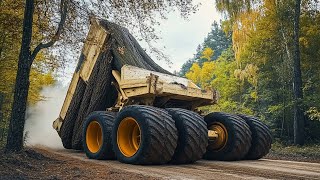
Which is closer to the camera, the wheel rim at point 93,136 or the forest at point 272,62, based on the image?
the wheel rim at point 93,136

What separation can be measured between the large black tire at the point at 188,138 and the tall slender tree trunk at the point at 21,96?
2.84 metres

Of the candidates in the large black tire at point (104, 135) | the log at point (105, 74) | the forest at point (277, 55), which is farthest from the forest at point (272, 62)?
the large black tire at point (104, 135)

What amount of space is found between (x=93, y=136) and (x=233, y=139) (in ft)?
9.85

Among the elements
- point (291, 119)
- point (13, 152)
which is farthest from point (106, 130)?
point (291, 119)

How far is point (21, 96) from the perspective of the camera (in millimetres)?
6566

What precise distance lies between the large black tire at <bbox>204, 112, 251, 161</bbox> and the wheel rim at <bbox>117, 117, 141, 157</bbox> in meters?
1.72

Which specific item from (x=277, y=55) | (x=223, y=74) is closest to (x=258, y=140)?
(x=277, y=55)

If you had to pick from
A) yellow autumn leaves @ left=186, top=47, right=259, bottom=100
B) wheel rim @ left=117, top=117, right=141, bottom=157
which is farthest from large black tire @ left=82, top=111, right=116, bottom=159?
yellow autumn leaves @ left=186, top=47, right=259, bottom=100

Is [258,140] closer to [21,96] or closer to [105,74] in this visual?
[105,74]

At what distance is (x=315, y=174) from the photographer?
4.87 m

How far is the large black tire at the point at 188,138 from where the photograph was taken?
5.85 metres

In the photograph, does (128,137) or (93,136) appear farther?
(93,136)

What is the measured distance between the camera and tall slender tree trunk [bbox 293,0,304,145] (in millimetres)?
15183

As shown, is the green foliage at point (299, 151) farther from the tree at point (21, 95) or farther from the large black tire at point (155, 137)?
the tree at point (21, 95)
